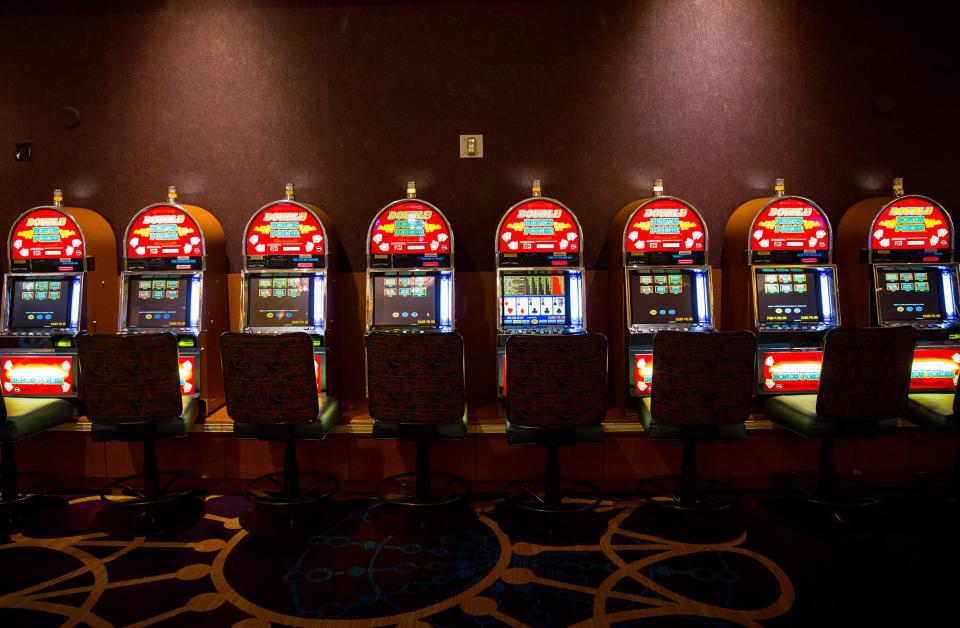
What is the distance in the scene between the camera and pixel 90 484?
3918 millimetres

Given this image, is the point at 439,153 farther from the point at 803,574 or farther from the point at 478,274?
the point at 803,574

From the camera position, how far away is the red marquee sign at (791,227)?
3771 millimetres

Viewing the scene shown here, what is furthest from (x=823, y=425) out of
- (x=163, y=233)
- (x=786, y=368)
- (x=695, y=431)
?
(x=163, y=233)

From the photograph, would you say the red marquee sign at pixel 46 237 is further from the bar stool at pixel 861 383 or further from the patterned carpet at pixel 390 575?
the bar stool at pixel 861 383

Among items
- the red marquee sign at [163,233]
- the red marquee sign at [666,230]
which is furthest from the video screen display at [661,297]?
the red marquee sign at [163,233]

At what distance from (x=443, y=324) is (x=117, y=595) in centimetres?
213

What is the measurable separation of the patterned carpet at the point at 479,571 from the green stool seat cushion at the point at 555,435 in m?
0.55

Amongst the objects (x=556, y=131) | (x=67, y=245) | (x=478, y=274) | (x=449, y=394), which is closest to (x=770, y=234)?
(x=556, y=131)

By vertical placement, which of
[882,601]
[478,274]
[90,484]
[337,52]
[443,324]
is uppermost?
[337,52]

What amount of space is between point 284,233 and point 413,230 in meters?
0.82

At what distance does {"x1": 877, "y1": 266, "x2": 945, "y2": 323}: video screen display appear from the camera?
382cm

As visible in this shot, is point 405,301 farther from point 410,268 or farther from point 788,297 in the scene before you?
point 788,297

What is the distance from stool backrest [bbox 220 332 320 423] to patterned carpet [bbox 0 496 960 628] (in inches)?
27.5

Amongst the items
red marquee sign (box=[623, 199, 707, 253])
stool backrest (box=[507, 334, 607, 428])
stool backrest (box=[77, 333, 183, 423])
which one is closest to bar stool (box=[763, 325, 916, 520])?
red marquee sign (box=[623, 199, 707, 253])
